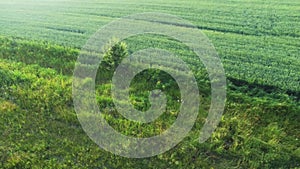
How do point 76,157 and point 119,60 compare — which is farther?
point 119,60

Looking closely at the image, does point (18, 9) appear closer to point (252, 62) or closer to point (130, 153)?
point (252, 62)

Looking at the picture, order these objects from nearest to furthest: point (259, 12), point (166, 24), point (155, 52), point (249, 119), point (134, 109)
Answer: point (249, 119)
point (134, 109)
point (155, 52)
point (166, 24)
point (259, 12)

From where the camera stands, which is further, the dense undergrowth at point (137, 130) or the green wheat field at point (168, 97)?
the green wheat field at point (168, 97)

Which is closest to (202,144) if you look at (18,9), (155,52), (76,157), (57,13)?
(76,157)

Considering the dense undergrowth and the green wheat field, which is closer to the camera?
the dense undergrowth
